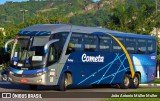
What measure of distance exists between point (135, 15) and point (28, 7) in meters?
127

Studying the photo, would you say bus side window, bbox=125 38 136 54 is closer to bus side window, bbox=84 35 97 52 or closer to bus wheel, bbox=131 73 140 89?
bus wheel, bbox=131 73 140 89

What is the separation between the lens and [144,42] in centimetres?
2889

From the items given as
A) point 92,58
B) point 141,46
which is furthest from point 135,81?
point 92,58

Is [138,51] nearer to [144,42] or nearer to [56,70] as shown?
[144,42]

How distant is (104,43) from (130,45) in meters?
2.60

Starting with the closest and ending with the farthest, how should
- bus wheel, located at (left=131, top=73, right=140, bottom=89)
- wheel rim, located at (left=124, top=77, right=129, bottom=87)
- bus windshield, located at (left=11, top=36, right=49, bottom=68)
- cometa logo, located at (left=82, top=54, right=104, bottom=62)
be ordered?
bus windshield, located at (left=11, top=36, right=49, bottom=68)
cometa logo, located at (left=82, top=54, right=104, bottom=62)
wheel rim, located at (left=124, top=77, right=129, bottom=87)
bus wheel, located at (left=131, top=73, right=140, bottom=89)

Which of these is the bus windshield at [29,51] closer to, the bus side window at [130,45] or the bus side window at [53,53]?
the bus side window at [53,53]

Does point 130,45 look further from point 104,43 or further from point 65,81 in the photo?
point 65,81

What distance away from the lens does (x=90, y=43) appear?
968 inches

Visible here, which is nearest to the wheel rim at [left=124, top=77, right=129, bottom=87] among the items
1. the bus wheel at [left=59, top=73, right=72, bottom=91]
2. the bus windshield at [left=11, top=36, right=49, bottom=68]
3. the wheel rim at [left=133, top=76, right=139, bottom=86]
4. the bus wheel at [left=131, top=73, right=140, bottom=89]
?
the bus wheel at [left=131, top=73, right=140, bottom=89]

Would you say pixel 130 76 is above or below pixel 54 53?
below

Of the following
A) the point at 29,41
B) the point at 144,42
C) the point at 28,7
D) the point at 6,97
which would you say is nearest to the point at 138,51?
the point at 144,42

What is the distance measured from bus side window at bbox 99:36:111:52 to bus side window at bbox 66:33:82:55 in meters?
1.87

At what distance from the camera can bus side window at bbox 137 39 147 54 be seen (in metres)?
28.3
